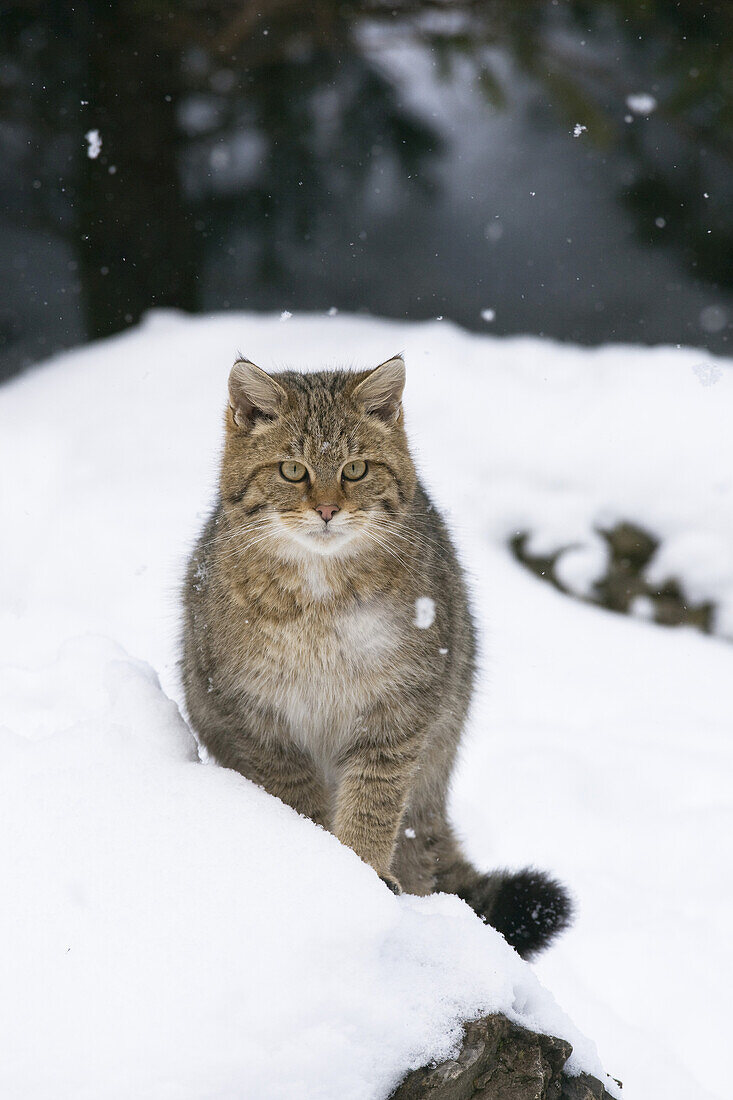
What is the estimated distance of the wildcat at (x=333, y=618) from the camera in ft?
7.63

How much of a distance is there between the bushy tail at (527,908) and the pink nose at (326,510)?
1.01 metres

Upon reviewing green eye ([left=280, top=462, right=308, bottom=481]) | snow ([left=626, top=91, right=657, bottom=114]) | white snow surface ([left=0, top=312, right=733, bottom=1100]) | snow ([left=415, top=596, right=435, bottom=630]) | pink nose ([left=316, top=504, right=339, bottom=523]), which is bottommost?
white snow surface ([left=0, top=312, right=733, bottom=1100])

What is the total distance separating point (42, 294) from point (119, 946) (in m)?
5.10

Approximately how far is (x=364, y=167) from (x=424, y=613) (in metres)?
4.43

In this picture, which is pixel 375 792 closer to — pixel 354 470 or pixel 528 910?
pixel 528 910

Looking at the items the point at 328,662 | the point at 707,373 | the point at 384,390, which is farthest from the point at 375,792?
the point at 707,373

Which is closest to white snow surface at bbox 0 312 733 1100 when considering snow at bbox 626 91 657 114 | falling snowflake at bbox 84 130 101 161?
falling snowflake at bbox 84 130 101 161

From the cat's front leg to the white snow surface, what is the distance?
27 cm

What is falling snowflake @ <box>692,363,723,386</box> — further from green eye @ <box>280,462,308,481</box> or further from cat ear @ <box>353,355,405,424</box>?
green eye @ <box>280,462,308,481</box>

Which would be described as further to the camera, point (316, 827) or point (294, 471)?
point (294, 471)

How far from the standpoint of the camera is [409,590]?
2.40m

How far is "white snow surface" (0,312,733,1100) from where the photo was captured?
5.37ft

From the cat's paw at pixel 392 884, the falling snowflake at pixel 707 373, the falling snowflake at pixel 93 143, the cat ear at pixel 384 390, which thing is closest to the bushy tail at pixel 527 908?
the cat's paw at pixel 392 884

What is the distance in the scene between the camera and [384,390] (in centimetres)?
243
